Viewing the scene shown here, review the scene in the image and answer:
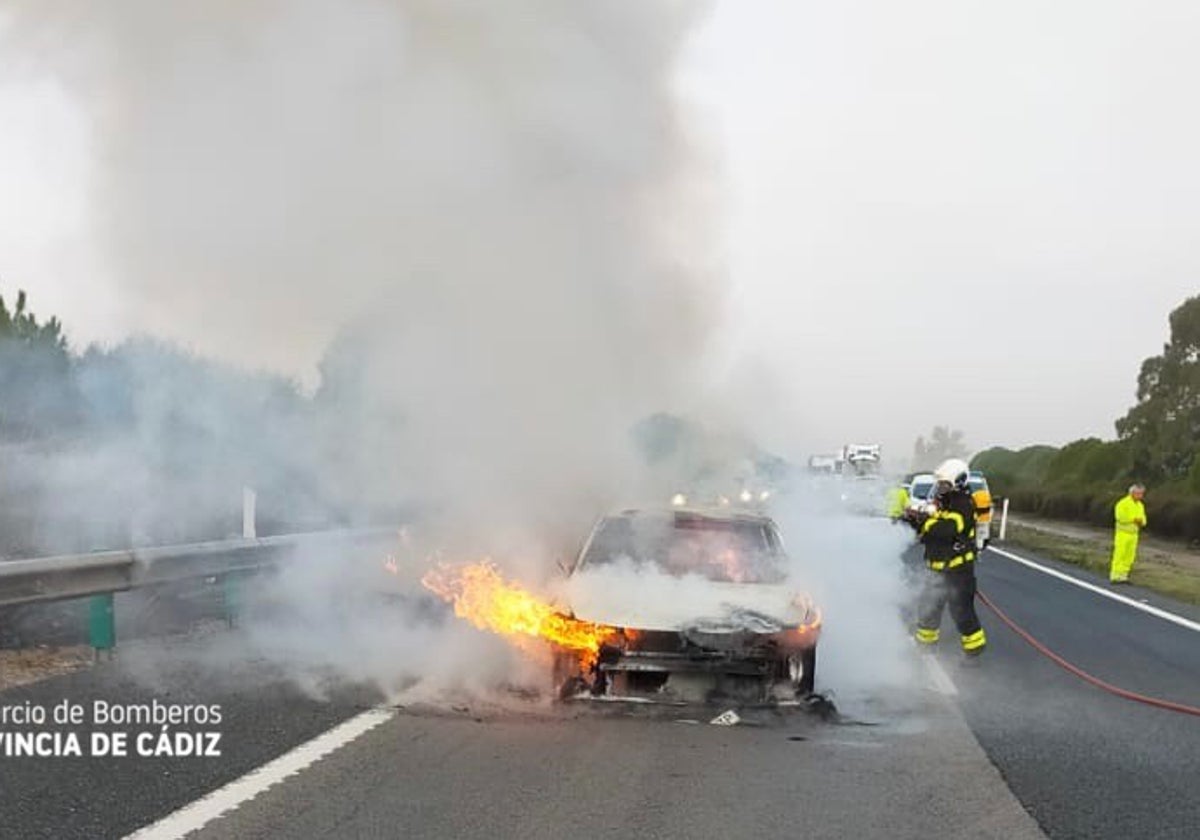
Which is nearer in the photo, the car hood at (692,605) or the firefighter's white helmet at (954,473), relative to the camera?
the car hood at (692,605)

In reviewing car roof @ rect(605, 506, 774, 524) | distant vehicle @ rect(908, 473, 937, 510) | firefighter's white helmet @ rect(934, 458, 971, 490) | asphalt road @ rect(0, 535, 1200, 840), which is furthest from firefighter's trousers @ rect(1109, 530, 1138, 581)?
car roof @ rect(605, 506, 774, 524)

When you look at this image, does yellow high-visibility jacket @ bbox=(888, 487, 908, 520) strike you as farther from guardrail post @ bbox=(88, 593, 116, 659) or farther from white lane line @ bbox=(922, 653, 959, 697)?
guardrail post @ bbox=(88, 593, 116, 659)

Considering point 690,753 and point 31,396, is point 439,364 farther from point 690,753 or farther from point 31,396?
point 690,753

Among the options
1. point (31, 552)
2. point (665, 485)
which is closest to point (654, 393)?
point (665, 485)

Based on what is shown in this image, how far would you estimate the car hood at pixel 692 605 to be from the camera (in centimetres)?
726

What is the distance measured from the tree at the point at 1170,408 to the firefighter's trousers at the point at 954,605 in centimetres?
5250

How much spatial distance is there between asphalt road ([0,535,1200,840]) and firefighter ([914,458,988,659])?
3.29 ft

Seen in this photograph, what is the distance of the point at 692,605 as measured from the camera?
7.56 m

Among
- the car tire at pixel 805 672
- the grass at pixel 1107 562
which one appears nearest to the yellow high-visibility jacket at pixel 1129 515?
the grass at pixel 1107 562

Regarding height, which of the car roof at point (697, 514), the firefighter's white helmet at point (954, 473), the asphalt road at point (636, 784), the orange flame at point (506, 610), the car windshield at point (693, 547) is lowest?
the asphalt road at point (636, 784)

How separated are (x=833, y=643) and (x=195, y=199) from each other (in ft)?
20.5

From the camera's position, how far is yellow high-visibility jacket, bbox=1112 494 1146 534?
1934cm

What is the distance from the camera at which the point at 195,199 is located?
9688 mm

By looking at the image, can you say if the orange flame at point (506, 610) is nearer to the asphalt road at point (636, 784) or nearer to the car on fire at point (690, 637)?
the car on fire at point (690, 637)
